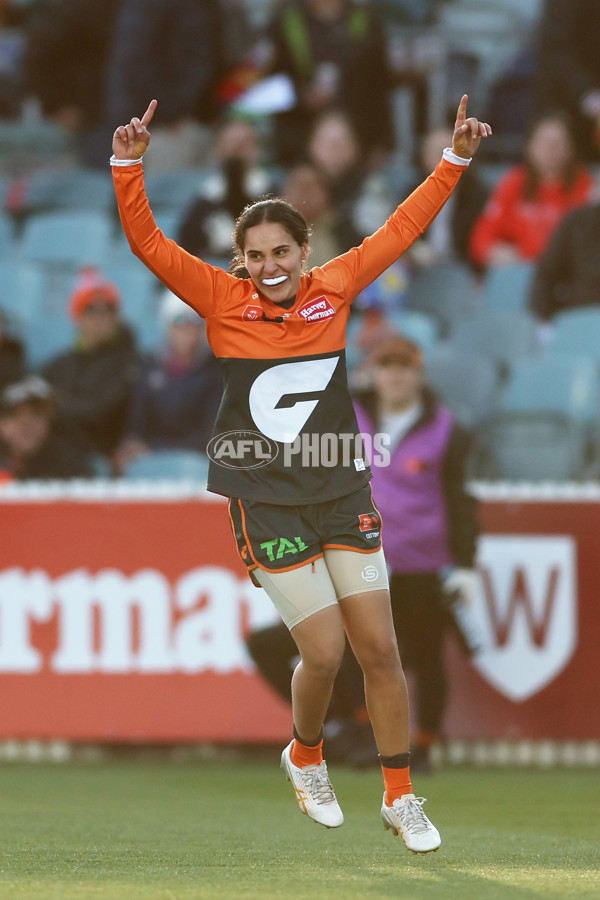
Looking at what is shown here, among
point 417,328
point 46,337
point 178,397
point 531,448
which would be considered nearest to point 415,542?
point 531,448

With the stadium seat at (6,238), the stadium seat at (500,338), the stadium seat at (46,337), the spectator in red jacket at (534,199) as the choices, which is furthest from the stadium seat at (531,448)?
the stadium seat at (6,238)

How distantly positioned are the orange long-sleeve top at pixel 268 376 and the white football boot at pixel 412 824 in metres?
1.01

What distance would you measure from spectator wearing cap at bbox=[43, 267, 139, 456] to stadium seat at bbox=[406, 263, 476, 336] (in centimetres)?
217

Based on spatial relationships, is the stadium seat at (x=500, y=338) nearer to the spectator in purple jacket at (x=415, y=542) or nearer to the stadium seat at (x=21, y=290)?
the spectator in purple jacket at (x=415, y=542)

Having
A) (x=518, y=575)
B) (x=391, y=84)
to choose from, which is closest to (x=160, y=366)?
(x=518, y=575)

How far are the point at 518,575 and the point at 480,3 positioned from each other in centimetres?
752

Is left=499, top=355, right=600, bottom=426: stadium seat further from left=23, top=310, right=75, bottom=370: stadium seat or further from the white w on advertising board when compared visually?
left=23, top=310, right=75, bottom=370: stadium seat

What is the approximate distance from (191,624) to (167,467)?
3.83ft

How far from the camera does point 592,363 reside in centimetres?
937

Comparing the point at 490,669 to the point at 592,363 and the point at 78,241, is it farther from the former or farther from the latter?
the point at 78,241

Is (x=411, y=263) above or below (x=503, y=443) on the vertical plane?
above

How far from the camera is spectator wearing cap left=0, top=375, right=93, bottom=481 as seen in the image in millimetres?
8773

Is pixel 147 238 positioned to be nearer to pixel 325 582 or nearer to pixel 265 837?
pixel 325 582

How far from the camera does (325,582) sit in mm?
5012
